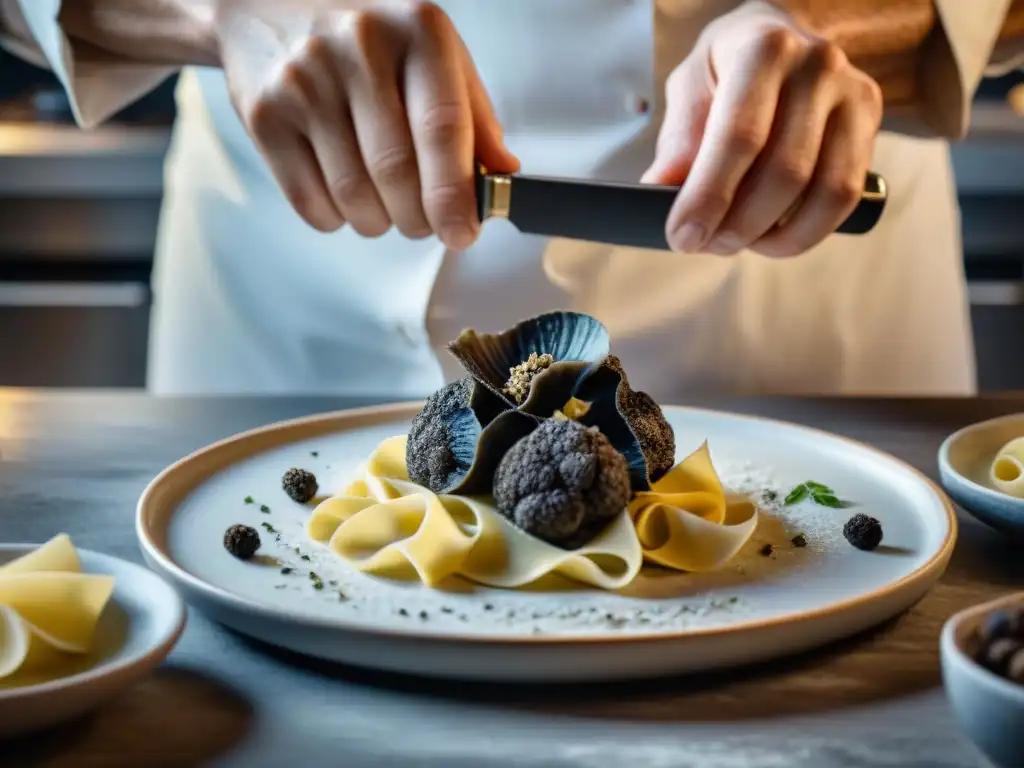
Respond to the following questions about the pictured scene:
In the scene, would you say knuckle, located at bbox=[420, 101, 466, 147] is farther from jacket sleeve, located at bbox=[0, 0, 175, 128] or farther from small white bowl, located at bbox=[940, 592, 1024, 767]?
small white bowl, located at bbox=[940, 592, 1024, 767]

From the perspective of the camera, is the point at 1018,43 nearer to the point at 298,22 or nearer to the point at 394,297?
the point at 394,297

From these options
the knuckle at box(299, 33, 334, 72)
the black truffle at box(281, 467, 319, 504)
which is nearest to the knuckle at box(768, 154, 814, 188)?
the knuckle at box(299, 33, 334, 72)

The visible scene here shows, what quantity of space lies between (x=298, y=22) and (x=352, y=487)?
21.5 inches

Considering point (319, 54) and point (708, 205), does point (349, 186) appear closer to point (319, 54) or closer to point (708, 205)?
point (319, 54)

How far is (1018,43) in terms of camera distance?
191cm

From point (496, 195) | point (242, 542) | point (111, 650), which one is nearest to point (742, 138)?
point (496, 195)

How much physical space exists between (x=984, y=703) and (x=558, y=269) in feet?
3.78

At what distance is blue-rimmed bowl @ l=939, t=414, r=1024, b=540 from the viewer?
3.48 ft

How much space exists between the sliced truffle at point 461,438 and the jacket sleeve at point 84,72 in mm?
845

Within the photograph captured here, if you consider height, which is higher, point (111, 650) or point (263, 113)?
point (263, 113)

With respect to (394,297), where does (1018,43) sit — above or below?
above

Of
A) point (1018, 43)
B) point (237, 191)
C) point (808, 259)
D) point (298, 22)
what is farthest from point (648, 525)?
point (1018, 43)

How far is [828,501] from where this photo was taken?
3.84 feet

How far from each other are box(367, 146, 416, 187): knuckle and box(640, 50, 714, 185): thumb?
27 centimetres
